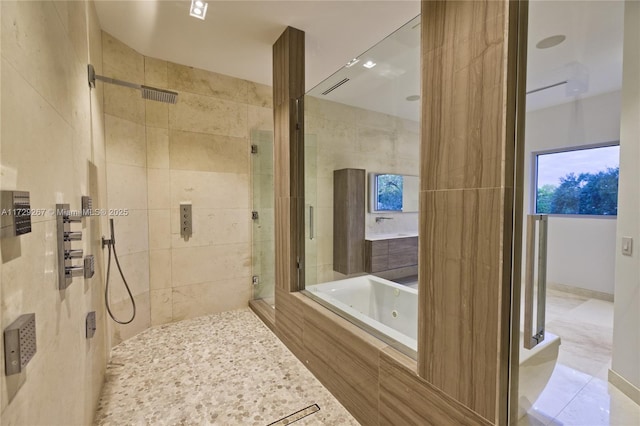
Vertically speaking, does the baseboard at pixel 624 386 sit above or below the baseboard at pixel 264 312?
above

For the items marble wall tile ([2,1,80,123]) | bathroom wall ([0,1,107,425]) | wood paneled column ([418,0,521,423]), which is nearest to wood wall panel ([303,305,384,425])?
wood paneled column ([418,0,521,423])

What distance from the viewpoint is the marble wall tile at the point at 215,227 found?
2.89 m

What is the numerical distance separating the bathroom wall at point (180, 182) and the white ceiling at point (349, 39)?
0.23 metres

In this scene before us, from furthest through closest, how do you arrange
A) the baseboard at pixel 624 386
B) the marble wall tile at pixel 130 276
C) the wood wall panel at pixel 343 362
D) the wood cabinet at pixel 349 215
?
the wood cabinet at pixel 349 215 < the marble wall tile at pixel 130 276 < the wood wall panel at pixel 343 362 < the baseboard at pixel 624 386

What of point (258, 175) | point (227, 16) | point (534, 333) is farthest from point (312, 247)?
point (227, 16)

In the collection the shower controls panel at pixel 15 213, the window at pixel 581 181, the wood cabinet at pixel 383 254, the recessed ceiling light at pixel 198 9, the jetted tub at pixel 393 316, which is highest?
the recessed ceiling light at pixel 198 9

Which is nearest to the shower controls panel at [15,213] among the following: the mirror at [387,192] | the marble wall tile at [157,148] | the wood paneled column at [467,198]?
the wood paneled column at [467,198]

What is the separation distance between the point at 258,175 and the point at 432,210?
2502mm

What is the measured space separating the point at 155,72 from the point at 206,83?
48cm

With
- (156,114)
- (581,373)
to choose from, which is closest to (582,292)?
(581,373)

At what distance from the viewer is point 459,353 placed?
1071mm

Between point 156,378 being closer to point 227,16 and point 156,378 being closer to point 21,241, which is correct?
point 21,241

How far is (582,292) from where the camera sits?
1.24 metres

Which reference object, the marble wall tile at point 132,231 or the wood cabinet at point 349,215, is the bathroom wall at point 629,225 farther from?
the marble wall tile at point 132,231
